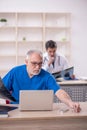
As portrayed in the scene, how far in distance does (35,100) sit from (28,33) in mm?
4769

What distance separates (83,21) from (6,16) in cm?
188

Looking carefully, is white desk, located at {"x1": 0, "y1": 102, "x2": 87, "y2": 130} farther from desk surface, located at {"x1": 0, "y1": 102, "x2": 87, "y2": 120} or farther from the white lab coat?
the white lab coat

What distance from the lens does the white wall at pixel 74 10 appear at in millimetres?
6773

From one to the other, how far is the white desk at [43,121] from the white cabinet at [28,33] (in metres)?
4.53

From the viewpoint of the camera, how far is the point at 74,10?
6.97 metres

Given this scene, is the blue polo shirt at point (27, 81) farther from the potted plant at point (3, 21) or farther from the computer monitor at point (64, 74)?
the potted plant at point (3, 21)

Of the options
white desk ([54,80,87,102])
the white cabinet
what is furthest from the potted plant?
white desk ([54,80,87,102])

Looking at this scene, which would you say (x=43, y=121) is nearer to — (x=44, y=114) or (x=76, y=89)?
(x=44, y=114)

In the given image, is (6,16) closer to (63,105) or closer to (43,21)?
(43,21)

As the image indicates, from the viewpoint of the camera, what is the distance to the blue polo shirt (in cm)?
274

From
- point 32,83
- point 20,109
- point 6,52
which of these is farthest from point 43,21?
point 20,109

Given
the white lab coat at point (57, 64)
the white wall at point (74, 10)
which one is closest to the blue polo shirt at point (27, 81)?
the white lab coat at point (57, 64)

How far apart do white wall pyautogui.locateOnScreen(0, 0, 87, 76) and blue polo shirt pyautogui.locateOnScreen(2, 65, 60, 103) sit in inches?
166

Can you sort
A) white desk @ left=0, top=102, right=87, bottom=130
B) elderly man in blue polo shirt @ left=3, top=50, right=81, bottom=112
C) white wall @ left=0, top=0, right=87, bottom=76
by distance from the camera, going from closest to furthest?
white desk @ left=0, top=102, right=87, bottom=130
elderly man in blue polo shirt @ left=3, top=50, right=81, bottom=112
white wall @ left=0, top=0, right=87, bottom=76
